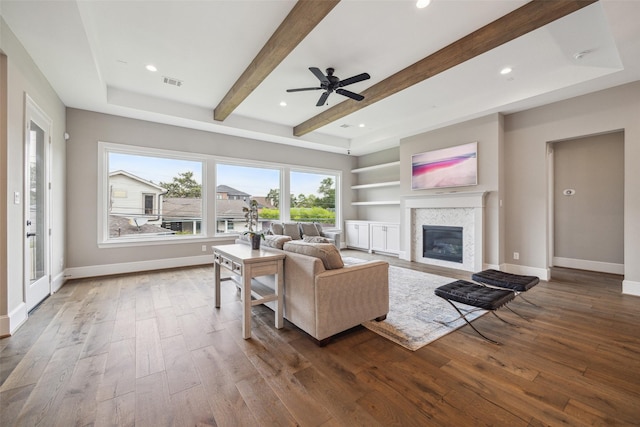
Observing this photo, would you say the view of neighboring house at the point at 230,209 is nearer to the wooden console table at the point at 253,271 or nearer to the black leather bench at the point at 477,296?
the wooden console table at the point at 253,271

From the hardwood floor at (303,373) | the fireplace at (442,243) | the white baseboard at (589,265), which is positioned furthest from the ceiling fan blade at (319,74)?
the white baseboard at (589,265)

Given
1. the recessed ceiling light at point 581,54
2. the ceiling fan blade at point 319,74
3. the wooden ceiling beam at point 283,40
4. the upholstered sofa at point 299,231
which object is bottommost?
the upholstered sofa at point 299,231

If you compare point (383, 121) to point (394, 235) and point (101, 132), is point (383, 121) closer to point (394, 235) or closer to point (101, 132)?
point (394, 235)

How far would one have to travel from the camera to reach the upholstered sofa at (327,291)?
2.24 metres

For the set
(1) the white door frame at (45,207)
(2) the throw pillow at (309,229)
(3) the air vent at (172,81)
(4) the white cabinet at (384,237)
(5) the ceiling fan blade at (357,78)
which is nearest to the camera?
(1) the white door frame at (45,207)

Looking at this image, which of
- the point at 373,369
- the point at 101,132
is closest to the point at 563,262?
the point at 373,369

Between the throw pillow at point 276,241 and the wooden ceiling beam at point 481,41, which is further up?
the wooden ceiling beam at point 481,41

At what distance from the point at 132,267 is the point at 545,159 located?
24.7ft

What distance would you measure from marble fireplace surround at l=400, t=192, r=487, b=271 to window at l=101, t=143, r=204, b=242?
4643 millimetres

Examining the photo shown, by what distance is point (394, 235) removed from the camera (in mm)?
6539

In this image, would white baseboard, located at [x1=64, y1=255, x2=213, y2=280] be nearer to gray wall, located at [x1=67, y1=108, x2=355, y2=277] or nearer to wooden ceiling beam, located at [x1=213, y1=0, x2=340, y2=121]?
gray wall, located at [x1=67, y1=108, x2=355, y2=277]

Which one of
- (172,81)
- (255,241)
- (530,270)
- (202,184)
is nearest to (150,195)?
(202,184)

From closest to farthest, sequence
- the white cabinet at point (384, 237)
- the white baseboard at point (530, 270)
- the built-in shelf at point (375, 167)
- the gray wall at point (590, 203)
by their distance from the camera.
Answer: the white baseboard at point (530, 270) → the gray wall at point (590, 203) → the white cabinet at point (384, 237) → the built-in shelf at point (375, 167)

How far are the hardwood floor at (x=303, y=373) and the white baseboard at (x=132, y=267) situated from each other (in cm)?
165
